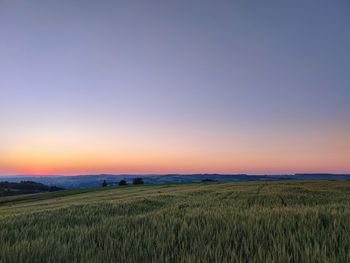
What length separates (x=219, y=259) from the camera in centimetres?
317

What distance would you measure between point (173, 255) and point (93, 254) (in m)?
0.79

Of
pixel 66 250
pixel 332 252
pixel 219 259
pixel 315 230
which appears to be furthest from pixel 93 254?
pixel 315 230

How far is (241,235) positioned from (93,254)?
5.80ft

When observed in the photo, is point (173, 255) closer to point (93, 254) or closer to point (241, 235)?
point (93, 254)

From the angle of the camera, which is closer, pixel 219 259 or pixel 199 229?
pixel 219 259

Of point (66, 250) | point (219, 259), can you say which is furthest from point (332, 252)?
point (66, 250)

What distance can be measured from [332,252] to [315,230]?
3.60 feet

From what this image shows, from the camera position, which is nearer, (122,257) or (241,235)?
(122,257)

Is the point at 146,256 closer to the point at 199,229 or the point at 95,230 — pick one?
the point at 199,229

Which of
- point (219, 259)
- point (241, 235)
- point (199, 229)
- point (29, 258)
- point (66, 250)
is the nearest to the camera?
point (219, 259)

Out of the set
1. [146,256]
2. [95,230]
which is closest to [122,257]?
[146,256]

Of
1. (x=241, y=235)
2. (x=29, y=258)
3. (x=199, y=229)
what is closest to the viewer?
(x=29, y=258)

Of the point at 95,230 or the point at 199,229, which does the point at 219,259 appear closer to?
the point at 199,229

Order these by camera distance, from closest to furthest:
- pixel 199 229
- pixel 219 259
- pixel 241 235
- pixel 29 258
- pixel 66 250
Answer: pixel 219 259, pixel 29 258, pixel 66 250, pixel 241 235, pixel 199 229
